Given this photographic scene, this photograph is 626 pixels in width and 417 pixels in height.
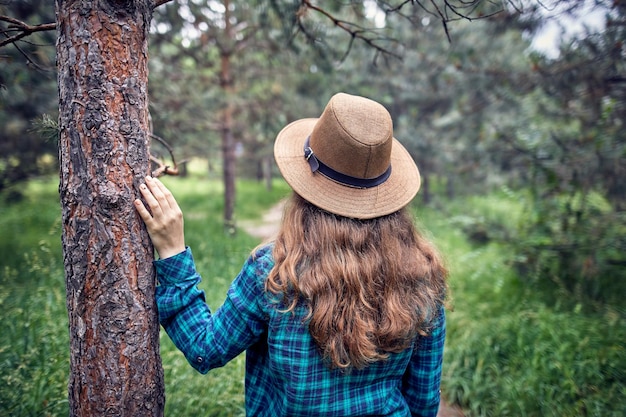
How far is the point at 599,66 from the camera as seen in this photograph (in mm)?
4020

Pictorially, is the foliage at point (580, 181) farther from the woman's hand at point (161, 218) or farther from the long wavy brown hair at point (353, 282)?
the woman's hand at point (161, 218)

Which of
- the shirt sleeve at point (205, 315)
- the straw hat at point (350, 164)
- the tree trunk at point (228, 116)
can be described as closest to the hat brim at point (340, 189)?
the straw hat at point (350, 164)

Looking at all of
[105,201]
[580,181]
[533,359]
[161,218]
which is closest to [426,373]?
[161,218]

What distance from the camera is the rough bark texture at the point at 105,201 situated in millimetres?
1448

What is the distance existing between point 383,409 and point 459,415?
206 cm

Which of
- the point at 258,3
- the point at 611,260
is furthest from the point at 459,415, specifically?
the point at 258,3

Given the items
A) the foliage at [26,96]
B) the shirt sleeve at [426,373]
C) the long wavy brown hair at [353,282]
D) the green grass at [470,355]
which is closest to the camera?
the long wavy brown hair at [353,282]

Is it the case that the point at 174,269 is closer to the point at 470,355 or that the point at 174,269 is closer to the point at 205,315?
the point at 205,315

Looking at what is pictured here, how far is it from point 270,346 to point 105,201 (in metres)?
0.81

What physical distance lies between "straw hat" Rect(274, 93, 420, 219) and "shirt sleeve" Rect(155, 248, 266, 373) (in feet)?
1.25

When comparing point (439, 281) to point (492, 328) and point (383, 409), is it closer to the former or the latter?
point (383, 409)

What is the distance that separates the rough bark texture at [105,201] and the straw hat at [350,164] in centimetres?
62

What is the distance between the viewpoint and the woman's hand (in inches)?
60.2

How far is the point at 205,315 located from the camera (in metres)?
1.52
